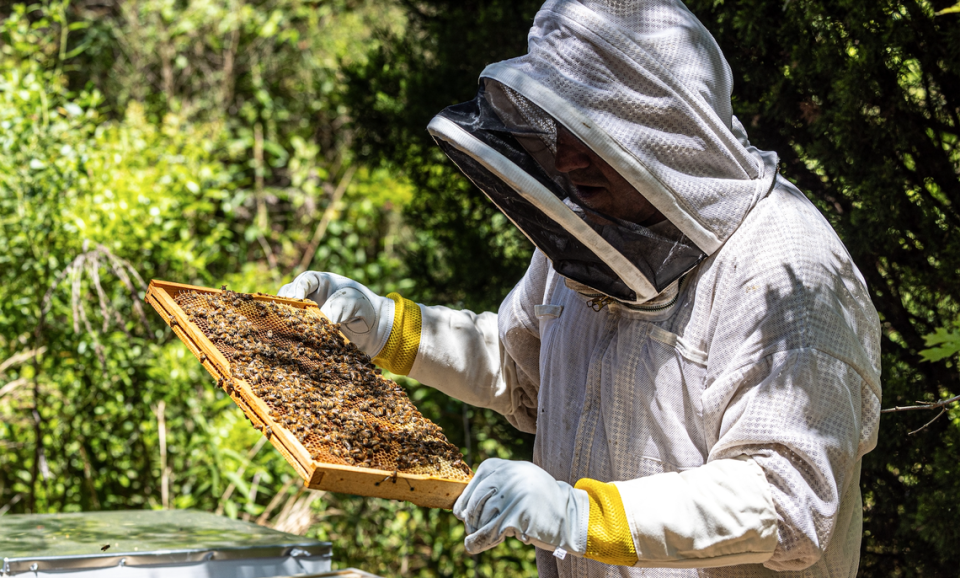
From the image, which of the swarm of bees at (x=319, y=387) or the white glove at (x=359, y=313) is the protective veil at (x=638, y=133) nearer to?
the swarm of bees at (x=319, y=387)

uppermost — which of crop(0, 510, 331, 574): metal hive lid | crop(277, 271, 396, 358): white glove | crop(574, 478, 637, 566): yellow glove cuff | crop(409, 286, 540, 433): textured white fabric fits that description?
crop(277, 271, 396, 358): white glove

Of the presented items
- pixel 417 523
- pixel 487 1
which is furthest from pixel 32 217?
pixel 417 523

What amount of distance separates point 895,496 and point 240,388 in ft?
7.77

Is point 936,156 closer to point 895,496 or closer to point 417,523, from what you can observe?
point 895,496

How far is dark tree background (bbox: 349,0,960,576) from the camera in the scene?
2.56 m

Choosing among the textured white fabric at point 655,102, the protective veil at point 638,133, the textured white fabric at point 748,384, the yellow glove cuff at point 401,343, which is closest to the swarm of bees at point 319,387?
the yellow glove cuff at point 401,343

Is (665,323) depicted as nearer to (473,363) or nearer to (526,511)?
(526,511)

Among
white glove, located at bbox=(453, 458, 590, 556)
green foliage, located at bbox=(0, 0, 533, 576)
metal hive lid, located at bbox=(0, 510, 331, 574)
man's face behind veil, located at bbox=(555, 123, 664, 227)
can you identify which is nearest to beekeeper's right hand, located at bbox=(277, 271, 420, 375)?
metal hive lid, located at bbox=(0, 510, 331, 574)

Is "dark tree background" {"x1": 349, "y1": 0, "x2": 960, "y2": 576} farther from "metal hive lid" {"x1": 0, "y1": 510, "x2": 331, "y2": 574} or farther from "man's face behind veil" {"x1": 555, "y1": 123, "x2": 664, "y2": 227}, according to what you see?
"metal hive lid" {"x1": 0, "y1": 510, "x2": 331, "y2": 574}

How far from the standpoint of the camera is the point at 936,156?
2.72 meters

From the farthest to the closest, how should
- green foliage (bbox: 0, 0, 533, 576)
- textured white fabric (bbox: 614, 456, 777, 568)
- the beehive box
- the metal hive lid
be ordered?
1. green foliage (bbox: 0, 0, 533, 576)
2. the metal hive lid
3. the beehive box
4. textured white fabric (bbox: 614, 456, 777, 568)

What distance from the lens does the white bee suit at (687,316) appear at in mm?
1574

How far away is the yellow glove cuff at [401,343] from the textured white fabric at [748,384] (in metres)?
0.49

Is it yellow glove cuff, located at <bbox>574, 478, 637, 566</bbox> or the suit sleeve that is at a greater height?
the suit sleeve
